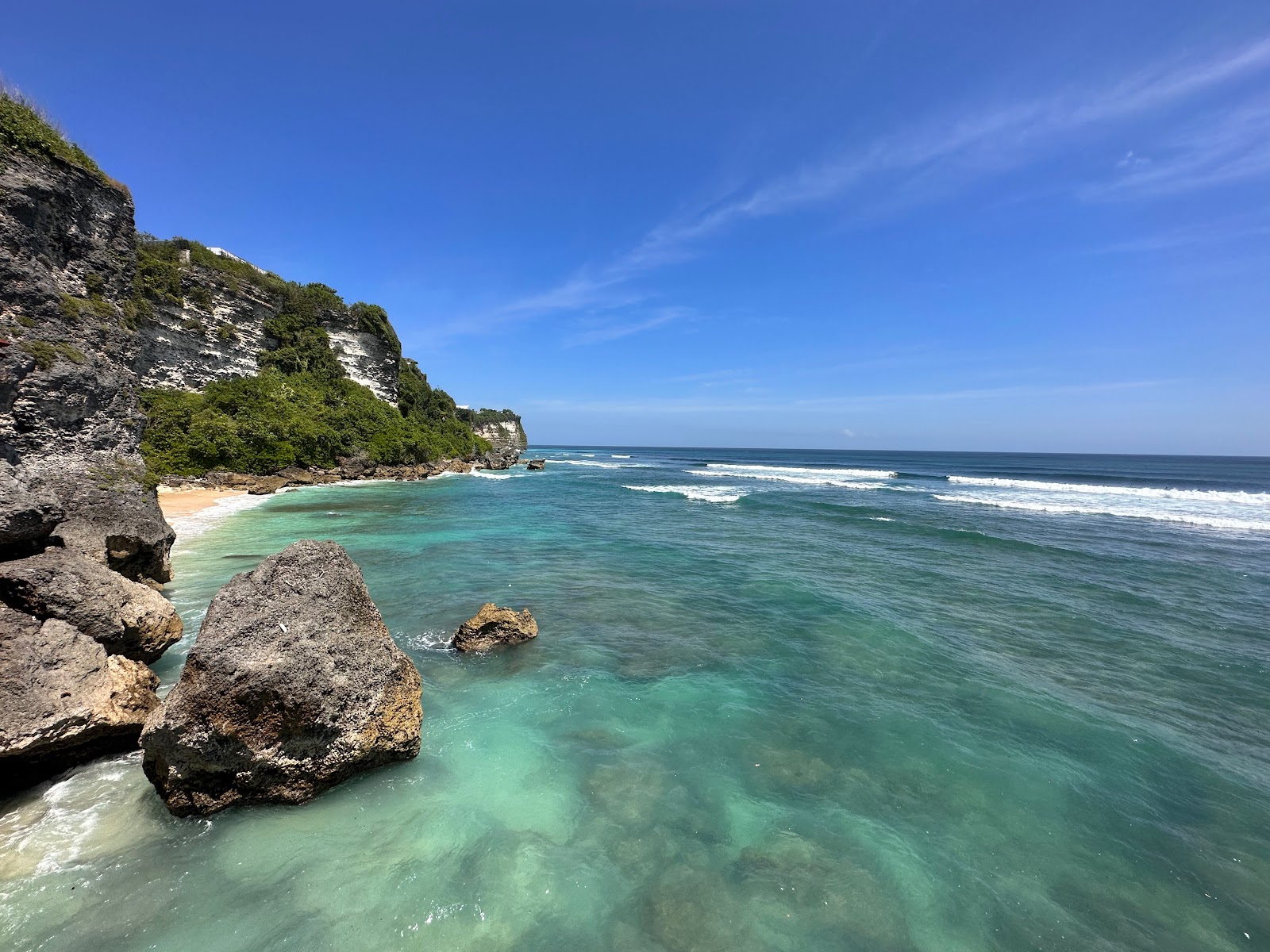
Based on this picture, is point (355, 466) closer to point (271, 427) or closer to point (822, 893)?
point (271, 427)

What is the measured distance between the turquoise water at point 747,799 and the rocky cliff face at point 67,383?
2427mm

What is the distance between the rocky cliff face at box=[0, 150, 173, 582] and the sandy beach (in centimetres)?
1234

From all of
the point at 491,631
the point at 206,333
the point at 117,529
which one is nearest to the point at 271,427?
the point at 206,333

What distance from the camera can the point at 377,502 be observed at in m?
30.8

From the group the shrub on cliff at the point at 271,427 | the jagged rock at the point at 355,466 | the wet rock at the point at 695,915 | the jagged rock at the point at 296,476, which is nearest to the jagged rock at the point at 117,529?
the wet rock at the point at 695,915

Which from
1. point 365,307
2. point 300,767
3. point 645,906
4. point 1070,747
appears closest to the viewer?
point 645,906

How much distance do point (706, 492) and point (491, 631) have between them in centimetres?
3500

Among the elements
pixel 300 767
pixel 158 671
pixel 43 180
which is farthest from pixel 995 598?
pixel 43 180

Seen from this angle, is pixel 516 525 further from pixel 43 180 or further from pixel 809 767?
pixel 809 767

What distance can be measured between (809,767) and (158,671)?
10.00m

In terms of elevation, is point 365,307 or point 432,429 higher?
point 365,307

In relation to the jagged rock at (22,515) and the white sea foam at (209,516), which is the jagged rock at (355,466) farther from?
the jagged rock at (22,515)

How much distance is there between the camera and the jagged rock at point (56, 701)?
16.1ft

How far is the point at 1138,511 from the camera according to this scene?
31828 millimetres
